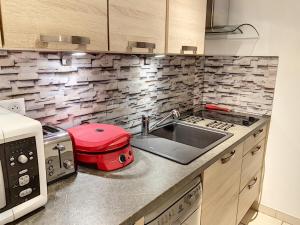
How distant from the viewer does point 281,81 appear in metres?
1.96

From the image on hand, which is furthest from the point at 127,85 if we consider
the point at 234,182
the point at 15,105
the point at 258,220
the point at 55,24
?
the point at 258,220

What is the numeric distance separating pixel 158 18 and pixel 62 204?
0.96 meters

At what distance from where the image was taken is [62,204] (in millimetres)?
871

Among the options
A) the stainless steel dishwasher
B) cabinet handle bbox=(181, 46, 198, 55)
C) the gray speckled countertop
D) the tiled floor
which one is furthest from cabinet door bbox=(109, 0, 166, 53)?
the tiled floor

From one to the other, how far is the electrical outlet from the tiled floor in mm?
1961

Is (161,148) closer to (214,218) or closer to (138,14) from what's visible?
(214,218)

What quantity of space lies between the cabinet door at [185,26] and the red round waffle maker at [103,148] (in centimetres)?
57

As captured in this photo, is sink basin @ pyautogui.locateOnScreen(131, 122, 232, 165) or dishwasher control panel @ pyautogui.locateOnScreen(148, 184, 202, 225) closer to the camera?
dishwasher control panel @ pyautogui.locateOnScreen(148, 184, 202, 225)

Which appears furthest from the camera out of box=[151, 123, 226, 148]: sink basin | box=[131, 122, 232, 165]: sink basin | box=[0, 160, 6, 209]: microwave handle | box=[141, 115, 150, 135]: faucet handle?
box=[151, 123, 226, 148]: sink basin

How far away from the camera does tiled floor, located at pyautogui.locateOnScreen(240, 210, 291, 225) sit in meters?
2.13

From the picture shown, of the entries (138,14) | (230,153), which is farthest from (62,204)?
(230,153)

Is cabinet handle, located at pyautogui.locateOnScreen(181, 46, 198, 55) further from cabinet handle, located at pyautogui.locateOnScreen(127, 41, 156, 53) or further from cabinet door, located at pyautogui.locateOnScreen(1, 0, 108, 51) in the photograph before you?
cabinet door, located at pyautogui.locateOnScreen(1, 0, 108, 51)

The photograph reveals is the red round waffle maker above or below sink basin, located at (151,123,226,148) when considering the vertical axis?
above

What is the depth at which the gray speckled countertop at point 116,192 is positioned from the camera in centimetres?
81
